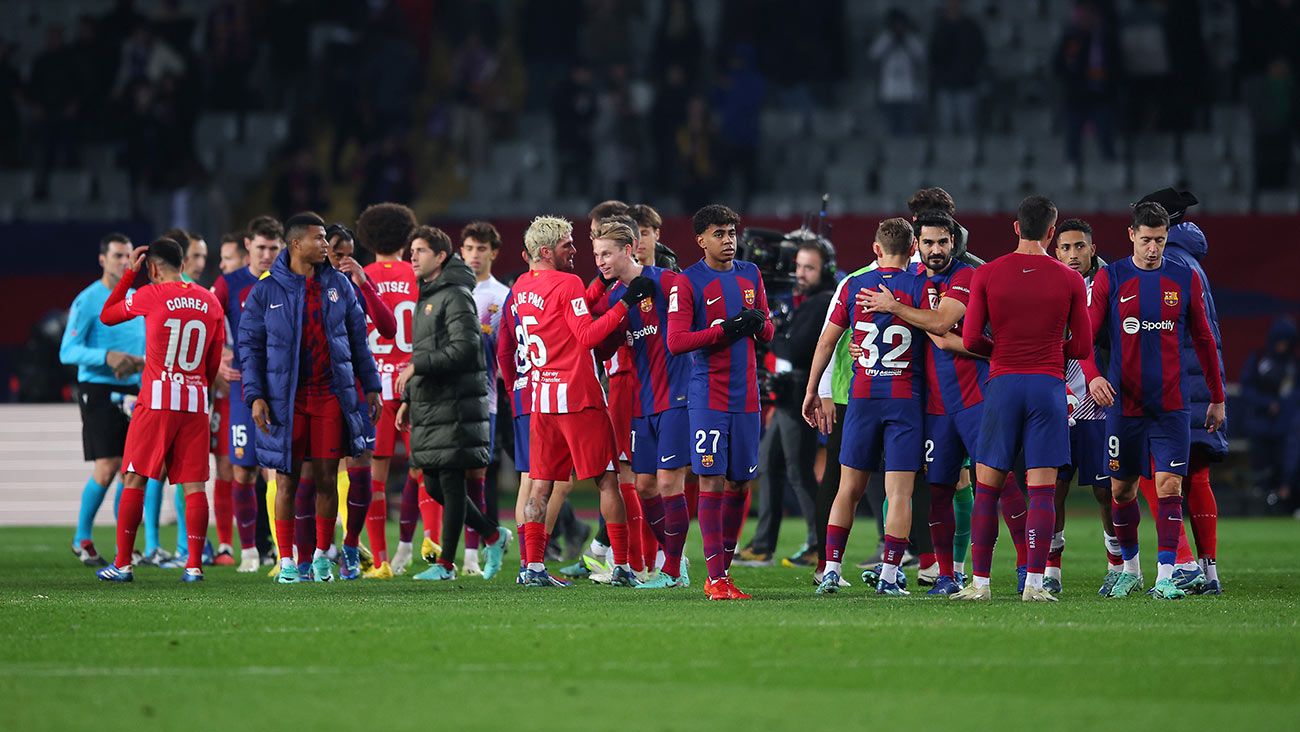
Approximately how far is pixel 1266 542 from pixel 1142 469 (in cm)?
568

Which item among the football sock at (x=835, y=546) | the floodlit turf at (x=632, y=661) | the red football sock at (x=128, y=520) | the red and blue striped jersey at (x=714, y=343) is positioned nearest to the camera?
the floodlit turf at (x=632, y=661)

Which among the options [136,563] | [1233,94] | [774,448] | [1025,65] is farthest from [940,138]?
[136,563]

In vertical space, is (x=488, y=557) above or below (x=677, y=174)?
→ below

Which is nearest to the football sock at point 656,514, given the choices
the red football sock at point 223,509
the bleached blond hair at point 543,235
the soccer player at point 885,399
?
the soccer player at point 885,399

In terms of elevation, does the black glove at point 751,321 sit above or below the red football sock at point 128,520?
above

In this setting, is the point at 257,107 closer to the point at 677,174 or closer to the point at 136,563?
the point at 677,174

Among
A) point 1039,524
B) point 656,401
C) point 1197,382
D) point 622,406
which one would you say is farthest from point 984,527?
point 622,406

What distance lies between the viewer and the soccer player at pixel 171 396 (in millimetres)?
11148

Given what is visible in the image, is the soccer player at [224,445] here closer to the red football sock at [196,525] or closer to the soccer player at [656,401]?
the red football sock at [196,525]

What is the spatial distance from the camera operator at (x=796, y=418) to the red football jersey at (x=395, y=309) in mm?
2528

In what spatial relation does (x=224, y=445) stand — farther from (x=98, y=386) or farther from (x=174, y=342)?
(x=174, y=342)

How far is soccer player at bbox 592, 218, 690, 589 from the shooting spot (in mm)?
10203

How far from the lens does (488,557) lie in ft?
37.8

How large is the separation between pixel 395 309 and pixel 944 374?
413cm
